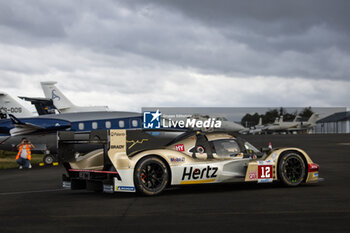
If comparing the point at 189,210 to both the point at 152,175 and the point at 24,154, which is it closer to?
the point at 152,175

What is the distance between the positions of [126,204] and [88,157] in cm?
256

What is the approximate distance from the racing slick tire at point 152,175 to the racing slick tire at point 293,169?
283cm

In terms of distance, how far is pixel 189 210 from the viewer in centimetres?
862

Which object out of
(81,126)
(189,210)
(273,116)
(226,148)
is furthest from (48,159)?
(273,116)

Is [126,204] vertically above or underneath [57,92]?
underneath

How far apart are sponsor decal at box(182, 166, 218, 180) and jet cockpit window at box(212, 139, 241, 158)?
55 centimetres

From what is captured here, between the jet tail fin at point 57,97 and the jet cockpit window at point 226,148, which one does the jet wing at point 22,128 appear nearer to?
the jet cockpit window at point 226,148

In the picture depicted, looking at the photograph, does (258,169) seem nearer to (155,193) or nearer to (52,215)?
(155,193)

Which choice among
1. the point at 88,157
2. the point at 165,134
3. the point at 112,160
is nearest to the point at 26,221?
the point at 112,160

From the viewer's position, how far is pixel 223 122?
54812 millimetres

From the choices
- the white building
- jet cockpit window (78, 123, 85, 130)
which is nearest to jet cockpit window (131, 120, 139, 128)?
jet cockpit window (78, 123, 85, 130)

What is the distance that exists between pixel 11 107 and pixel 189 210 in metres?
30.8

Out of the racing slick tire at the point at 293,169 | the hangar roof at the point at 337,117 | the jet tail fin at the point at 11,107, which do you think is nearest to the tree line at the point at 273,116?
the hangar roof at the point at 337,117

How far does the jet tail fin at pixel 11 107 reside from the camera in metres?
35.9
